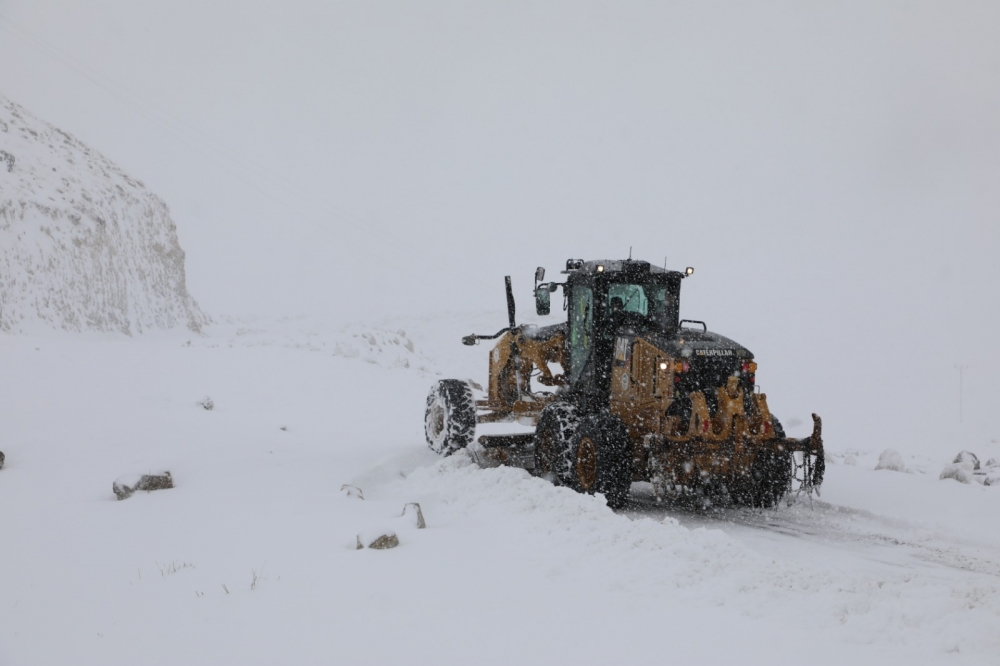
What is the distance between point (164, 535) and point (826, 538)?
622 cm

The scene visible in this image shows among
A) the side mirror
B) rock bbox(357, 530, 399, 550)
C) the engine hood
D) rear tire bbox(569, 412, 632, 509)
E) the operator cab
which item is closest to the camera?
rock bbox(357, 530, 399, 550)

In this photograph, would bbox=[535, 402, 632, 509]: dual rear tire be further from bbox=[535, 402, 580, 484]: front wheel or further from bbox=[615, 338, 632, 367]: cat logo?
bbox=[615, 338, 632, 367]: cat logo

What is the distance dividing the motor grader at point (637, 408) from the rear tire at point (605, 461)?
12 mm

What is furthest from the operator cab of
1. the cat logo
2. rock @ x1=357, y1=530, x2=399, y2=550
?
rock @ x1=357, y1=530, x2=399, y2=550

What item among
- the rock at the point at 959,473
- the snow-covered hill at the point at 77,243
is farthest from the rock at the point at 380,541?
the snow-covered hill at the point at 77,243

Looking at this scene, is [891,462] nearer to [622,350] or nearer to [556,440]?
[622,350]

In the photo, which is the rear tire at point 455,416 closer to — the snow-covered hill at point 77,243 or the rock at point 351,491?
the rock at point 351,491

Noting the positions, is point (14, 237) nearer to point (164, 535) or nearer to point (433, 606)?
point (164, 535)

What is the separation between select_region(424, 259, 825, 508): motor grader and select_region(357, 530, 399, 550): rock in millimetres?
2761

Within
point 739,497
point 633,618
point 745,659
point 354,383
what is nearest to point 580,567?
point 633,618

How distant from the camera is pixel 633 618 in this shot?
4273mm

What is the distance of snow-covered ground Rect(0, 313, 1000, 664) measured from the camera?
3.97 meters

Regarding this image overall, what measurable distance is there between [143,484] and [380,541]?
144 inches

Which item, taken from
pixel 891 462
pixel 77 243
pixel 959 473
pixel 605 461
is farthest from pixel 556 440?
pixel 77 243
